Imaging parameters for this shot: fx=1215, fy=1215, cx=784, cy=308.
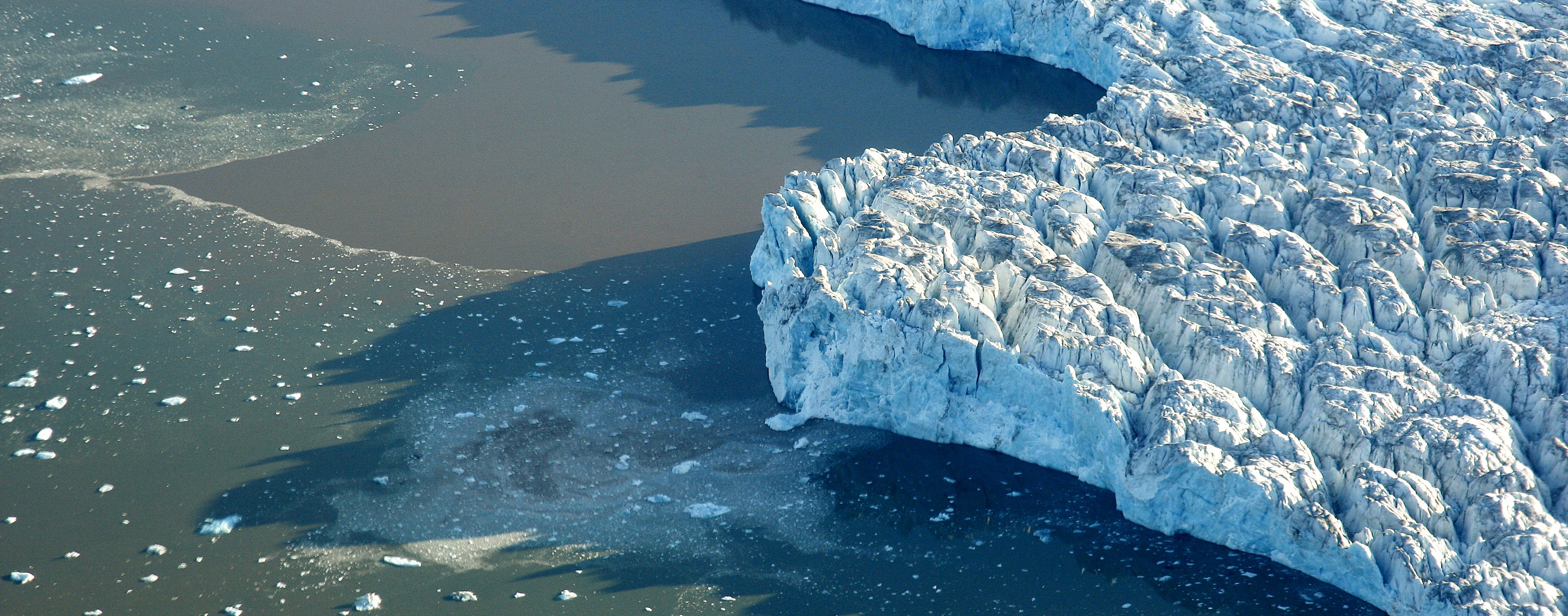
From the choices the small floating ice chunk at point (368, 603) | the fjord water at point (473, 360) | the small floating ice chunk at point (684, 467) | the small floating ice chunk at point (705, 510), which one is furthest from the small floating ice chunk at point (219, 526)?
the small floating ice chunk at point (705, 510)

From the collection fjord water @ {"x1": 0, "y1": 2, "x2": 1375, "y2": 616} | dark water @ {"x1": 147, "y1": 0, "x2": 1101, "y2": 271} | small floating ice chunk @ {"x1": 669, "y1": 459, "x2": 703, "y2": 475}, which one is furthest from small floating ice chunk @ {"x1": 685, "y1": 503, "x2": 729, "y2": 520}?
dark water @ {"x1": 147, "y1": 0, "x2": 1101, "y2": 271}

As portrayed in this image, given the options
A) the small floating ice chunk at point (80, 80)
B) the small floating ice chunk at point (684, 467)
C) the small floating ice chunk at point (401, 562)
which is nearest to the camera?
the small floating ice chunk at point (401, 562)

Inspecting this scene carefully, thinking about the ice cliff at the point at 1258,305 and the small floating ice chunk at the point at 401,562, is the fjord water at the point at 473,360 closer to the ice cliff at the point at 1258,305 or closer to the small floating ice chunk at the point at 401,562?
the small floating ice chunk at the point at 401,562

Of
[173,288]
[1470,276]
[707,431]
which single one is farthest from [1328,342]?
[173,288]

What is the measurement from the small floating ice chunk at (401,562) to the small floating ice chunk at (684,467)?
9.23 feet

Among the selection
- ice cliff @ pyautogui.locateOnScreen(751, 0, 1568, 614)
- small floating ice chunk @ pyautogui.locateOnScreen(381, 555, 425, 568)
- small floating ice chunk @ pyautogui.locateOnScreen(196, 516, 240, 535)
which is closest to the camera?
ice cliff @ pyautogui.locateOnScreen(751, 0, 1568, 614)

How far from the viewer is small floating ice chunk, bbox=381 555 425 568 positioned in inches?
477

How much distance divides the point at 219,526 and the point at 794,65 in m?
15.6

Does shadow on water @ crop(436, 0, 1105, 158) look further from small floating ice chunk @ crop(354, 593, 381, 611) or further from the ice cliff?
small floating ice chunk @ crop(354, 593, 381, 611)

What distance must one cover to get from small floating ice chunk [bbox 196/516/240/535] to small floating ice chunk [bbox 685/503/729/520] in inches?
185

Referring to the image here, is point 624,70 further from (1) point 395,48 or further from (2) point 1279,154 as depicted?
(2) point 1279,154

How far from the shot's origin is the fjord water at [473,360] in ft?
39.3

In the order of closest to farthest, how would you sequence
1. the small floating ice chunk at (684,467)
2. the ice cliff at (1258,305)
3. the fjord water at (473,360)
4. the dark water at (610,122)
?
1. the ice cliff at (1258,305)
2. the fjord water at (473,360)
3. the small floating ice chunk at (684,467)
4. the dark water at (610,122)

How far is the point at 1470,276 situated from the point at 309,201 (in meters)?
16.5
